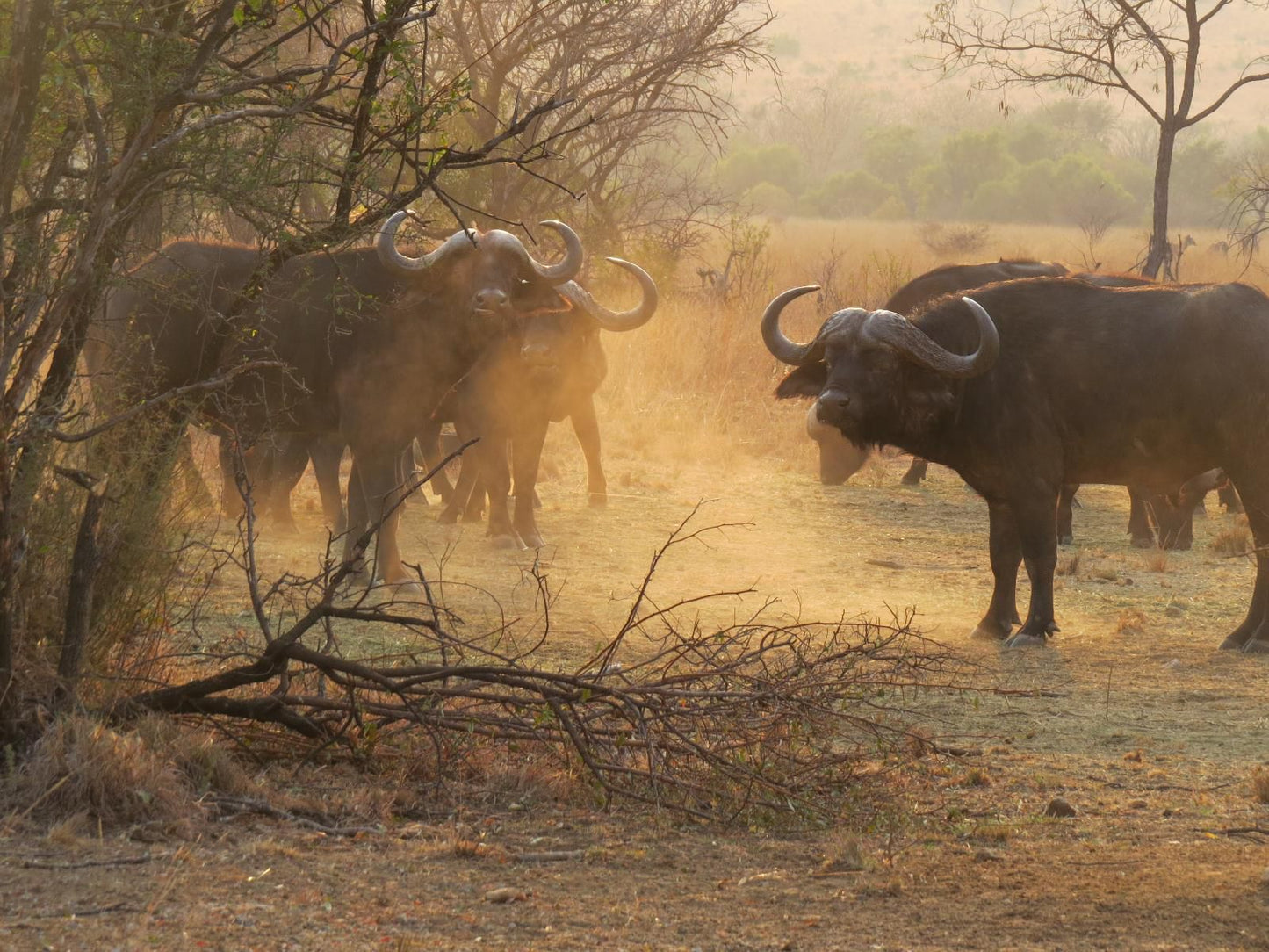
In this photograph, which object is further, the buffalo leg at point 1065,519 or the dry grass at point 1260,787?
the buffalo leg at point 1065,519

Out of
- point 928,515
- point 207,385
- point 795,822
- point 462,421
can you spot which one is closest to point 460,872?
point 795,822

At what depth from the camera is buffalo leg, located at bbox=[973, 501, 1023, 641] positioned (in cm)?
860

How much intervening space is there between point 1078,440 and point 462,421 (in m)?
4.23

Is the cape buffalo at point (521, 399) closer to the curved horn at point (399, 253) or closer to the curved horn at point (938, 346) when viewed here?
the curved horn at point (399, 253)

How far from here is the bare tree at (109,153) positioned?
4.76 meters

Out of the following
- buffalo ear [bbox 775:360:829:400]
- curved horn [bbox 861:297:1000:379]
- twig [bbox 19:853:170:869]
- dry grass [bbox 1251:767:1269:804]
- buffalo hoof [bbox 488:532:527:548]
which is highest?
curved horn [bbox 861:297:1000:379]

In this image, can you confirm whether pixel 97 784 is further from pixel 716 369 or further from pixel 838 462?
pixel 716 369

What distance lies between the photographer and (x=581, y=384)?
480 inches

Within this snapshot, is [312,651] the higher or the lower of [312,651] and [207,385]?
the lower

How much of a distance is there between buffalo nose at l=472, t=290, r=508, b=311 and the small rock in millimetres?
4704

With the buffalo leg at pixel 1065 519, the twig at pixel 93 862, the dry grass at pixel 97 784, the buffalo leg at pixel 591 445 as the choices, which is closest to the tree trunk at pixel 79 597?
the dry grass at pixel 97 784

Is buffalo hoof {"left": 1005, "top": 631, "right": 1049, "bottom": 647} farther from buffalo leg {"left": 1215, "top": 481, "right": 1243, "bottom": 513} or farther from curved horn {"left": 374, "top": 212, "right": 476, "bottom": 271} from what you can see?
buffalo leg {"left": 1215, "top": 481, "right": 1243, "bottom": 513}

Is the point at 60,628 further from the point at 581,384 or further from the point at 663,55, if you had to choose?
the point at 663,55

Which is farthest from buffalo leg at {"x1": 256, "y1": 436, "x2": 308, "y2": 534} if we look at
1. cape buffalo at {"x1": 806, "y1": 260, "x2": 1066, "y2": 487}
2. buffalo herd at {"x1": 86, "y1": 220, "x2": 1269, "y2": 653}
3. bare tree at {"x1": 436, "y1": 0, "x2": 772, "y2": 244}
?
bare tree at {"x1": 436, "y1": 0, "x2": 772, "y2": 244}
